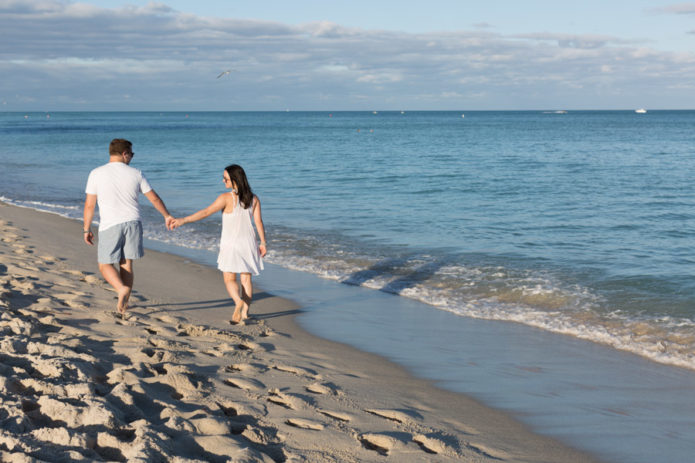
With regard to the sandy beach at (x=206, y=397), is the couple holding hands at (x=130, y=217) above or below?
above

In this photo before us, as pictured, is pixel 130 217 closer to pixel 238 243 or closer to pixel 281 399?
pixel 238 243

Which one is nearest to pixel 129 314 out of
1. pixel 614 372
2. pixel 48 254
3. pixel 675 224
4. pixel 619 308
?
pixel 48 254

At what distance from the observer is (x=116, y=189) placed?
19.8 feet

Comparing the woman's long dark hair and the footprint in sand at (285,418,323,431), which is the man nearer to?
the woman's long dark hair

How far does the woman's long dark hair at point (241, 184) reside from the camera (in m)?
6.14

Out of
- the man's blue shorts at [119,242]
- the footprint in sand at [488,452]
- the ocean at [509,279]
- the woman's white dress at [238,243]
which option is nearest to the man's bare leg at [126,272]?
the man's blue shorts at [119,242]

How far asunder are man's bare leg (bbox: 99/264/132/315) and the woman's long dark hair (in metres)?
1.47

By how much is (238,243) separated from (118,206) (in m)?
1.24

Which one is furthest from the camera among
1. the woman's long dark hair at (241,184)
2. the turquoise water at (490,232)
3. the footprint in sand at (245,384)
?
→ the turquoise water at (490,232)

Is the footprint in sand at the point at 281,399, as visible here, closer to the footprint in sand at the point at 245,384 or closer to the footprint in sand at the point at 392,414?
the footprint in sand at the point at 245,384

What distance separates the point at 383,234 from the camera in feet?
41.1

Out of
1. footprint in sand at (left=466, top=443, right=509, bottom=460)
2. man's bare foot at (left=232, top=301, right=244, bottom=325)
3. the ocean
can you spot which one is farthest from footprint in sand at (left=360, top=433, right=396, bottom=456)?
man's bare foot at (left=232, top=301, right=244, bottom=325)

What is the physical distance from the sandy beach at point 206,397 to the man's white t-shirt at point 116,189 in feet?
3.29

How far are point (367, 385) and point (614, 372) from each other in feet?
7.95
